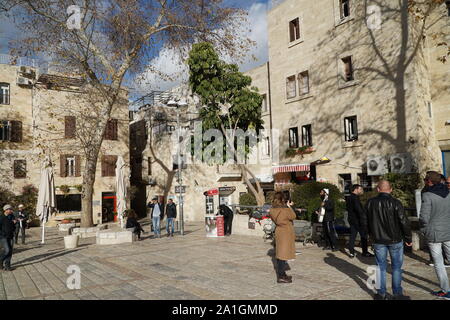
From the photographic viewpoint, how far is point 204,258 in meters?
10.5

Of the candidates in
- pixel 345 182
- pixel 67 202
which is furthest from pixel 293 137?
pixel 67 202

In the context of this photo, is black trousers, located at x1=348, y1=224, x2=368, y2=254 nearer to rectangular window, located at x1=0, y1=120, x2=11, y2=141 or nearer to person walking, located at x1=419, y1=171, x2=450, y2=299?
person walking, located at x1=419, y1=171, x2=450, y2=299

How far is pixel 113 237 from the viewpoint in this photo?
14570 millimetres

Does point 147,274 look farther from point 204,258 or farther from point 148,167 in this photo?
point 148,167

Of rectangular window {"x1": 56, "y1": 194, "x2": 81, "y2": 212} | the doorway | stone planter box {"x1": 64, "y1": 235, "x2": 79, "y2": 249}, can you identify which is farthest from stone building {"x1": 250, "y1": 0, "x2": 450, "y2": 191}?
rectangular window {"x1": 56, "y1": 194, "x2": 81, "y2": 212}

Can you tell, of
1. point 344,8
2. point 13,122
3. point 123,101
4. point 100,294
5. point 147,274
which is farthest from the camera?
point 123,101

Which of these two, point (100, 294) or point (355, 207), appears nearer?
point (100, 294)

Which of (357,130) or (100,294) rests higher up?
(357,130)

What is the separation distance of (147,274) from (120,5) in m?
15.0

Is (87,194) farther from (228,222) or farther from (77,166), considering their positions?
(77,166)

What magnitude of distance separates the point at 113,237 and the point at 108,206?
54.7ft

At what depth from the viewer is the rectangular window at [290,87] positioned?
22.8 metres

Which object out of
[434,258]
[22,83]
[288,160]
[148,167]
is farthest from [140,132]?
[434,258]
